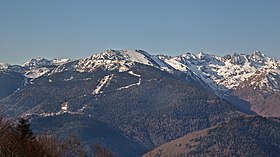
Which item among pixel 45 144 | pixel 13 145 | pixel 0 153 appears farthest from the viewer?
pixel 45 144

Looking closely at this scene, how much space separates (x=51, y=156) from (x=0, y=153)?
14.0 meters

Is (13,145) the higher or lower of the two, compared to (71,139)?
lower

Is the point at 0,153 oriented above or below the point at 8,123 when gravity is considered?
below

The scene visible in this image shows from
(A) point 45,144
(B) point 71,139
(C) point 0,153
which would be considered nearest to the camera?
(C) point 0,153

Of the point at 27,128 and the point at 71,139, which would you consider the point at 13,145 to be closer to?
the point at 27,128

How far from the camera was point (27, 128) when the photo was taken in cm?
6812

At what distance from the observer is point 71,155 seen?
7894 centimetres

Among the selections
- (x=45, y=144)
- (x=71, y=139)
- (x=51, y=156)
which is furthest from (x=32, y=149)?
(x=71, y=139)

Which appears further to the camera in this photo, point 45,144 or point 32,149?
point 45,144

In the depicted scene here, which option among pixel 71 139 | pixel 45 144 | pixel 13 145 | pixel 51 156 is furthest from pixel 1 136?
pixel 71 139

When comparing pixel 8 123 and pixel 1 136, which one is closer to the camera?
pixel 1 136

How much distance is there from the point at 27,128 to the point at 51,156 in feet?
33.9

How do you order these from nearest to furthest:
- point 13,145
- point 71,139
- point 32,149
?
point 13,145 < point 32,149 < point 71,139

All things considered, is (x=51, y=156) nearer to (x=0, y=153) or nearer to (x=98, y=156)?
(x=0, y=153)
